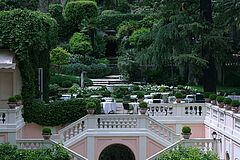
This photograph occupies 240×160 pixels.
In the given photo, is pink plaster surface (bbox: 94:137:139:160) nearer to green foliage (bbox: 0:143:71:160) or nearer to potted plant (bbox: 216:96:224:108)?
green foliage (bbox: 0:143:71:160)

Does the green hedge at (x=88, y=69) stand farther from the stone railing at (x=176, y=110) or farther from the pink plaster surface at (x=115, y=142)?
the pink plaster surface at (x=115, y=142)

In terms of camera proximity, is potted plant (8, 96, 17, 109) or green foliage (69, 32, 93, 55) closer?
potted plant (8, 96, 17, 109)

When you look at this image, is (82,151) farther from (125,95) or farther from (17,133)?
(125,95)

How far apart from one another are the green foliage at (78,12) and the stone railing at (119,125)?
2907 centimetres

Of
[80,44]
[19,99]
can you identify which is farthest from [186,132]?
[80,44]

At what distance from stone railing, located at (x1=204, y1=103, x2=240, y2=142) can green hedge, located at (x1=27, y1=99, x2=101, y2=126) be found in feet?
14.7

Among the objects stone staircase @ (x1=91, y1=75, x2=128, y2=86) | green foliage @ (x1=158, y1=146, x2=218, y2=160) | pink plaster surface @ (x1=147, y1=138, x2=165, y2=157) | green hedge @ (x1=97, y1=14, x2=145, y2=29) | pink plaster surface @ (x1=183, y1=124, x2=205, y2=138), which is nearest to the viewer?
green foliage @ (x1=158, y1=146, x2=218, y2=160)

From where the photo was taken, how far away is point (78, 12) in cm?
4722

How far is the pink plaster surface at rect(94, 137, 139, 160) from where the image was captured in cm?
1909

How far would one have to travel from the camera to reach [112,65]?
139 ft

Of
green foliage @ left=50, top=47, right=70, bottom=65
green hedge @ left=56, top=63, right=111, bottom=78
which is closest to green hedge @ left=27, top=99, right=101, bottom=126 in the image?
green hedge @ left=56, top=63, right=111, bottom=78

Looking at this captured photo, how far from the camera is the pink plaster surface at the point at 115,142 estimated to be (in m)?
19.1

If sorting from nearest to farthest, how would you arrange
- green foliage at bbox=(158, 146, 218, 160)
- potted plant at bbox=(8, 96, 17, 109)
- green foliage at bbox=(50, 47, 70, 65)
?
green foliage at bbox=(158, 146, 218, 160) → potted plant at bbox=(8, 96, 17, 109) → green foliage at bbox=(50, 47, 70, 65)

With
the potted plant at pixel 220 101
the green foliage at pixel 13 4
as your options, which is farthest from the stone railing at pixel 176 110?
the green foliage at pixel 13 4
